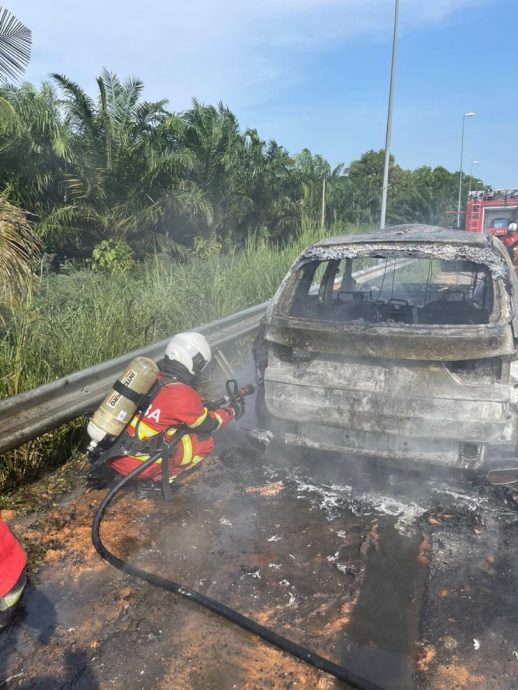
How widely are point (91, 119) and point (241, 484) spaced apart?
1075 cm

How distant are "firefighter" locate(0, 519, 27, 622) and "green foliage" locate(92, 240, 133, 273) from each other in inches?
401

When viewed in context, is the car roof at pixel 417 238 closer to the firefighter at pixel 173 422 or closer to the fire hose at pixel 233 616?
the firefighter at pixel 173 422

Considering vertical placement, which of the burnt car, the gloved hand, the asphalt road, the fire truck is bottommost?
the asphalt road

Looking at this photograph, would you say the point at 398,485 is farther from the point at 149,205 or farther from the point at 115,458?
the point at 149,205

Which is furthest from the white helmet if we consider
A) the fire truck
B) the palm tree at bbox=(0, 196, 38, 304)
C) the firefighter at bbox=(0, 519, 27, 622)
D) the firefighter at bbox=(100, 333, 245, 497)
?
the fire truck

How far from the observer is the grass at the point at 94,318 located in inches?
153

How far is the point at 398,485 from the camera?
3691 mm

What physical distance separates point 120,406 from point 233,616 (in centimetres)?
142

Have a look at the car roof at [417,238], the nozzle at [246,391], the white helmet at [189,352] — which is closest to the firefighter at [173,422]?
the white helmet at [189,352]

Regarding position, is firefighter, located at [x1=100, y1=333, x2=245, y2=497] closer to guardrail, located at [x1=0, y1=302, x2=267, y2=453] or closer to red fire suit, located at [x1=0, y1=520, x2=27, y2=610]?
guardrail, located at [x1=0, y1=302, x2=267, y2=453]

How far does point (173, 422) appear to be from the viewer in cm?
352

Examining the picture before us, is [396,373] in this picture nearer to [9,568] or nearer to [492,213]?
[9,568]

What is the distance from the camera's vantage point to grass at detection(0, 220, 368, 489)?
3.88m

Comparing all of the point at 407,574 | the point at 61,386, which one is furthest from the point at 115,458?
the point at 407,574
